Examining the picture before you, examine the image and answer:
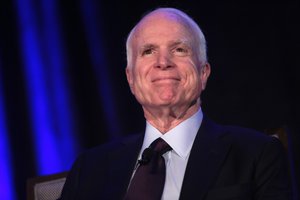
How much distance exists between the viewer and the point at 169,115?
1.72 meters

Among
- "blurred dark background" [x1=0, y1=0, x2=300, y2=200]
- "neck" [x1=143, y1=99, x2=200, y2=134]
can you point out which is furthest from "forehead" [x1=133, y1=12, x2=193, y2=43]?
"blurred dark background" [x1=0, y1=0, x2=300, y2=200]

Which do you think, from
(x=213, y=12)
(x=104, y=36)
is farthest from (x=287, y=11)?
(x=104, y=36)

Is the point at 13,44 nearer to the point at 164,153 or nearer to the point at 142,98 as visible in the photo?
the point at 142,98

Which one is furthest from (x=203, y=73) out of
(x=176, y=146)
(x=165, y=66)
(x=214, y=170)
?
(x=214, y=170)

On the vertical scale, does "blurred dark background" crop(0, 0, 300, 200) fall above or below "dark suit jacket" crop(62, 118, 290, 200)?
above

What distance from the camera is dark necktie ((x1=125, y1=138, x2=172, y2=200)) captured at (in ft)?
4.91

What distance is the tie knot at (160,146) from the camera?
5.26 feet

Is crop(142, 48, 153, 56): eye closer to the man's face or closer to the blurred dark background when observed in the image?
the man's face

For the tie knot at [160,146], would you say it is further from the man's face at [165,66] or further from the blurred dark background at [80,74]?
the blurred dark background at [80,74]

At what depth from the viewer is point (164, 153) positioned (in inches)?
63.6

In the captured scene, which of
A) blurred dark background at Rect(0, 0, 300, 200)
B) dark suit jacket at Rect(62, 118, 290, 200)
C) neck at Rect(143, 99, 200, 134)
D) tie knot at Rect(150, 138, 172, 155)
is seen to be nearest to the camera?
dark suit jacket at Rect(62, 118, 290, 200)

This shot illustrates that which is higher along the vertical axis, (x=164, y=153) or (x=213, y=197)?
(x=164, y=153)

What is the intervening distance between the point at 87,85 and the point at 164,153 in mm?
1142

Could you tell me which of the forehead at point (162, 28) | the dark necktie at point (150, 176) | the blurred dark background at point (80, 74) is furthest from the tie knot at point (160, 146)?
the blurred dark background at point (80, 74)
